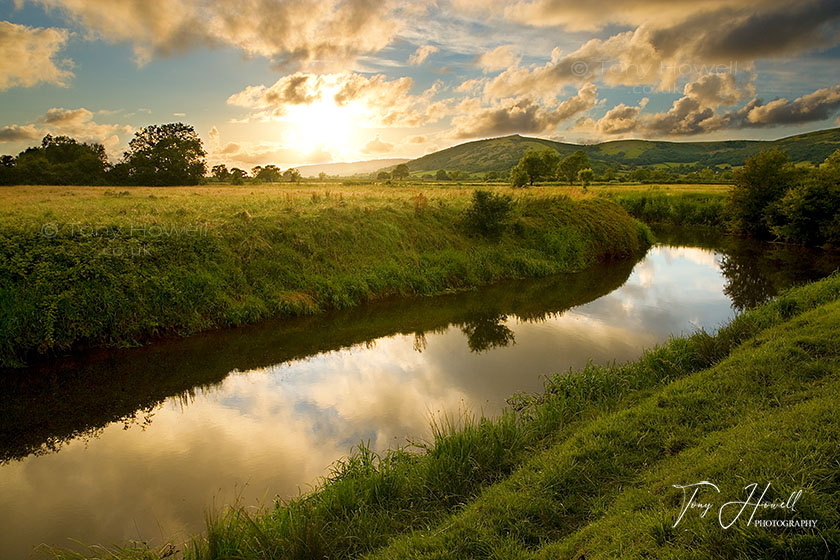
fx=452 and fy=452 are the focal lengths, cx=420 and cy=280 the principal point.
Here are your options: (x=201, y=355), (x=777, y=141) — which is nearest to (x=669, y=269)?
(x=201, y=355)

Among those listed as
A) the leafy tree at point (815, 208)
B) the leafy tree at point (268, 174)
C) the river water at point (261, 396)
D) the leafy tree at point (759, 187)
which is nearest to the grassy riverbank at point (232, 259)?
the river water at point (261, 396)

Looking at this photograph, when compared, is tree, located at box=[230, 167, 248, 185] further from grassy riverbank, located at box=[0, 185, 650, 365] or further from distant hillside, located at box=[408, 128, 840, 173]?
distant hillside, located at box=[408, 128, 840, 173]

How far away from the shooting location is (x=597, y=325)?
12516mm

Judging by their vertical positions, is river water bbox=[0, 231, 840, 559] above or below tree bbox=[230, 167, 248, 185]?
below

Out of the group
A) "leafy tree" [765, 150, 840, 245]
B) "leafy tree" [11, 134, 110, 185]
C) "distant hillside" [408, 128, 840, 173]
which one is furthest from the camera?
"distant hillside" [408, 128, 840, 173]

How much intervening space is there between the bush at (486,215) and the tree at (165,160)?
36922 millimetres

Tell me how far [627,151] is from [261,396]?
17593cm

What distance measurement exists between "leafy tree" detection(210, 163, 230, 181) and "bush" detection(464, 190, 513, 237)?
1696 inches

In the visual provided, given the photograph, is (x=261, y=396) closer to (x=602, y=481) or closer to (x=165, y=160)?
(x=602, y=481)

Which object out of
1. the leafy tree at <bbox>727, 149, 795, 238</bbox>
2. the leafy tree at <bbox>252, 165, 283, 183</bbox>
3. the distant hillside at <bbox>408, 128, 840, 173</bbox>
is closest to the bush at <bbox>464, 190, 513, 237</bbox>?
the leafy tree at <bbox>727, 149, 795, 238</bbox>

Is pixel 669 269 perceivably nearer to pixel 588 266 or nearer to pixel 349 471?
pixel 588 266

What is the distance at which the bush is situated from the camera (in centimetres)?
1980

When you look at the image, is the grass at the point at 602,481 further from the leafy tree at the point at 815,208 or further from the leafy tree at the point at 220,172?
the leafy tree at the point at 220,172

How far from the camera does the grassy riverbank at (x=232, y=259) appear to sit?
1028 centimetres
